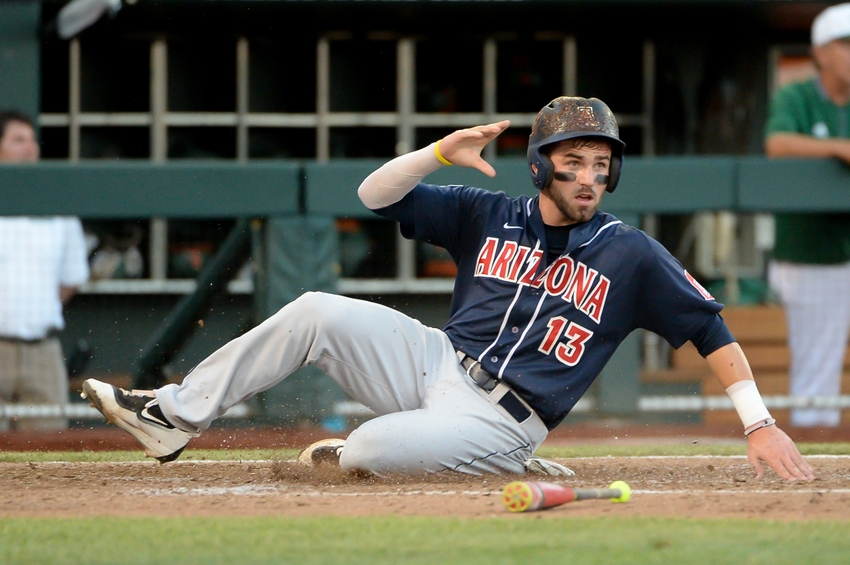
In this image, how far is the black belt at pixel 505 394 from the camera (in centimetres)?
418

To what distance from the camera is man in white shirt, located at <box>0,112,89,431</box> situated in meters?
6.72

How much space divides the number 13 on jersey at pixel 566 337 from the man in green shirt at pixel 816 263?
10.5ft

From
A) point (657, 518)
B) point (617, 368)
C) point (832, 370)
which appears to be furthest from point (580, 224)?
point (832, 370)

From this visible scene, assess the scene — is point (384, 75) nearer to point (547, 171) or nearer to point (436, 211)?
point (436, 211)

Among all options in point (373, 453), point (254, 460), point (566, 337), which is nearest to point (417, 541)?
point (373, 453)

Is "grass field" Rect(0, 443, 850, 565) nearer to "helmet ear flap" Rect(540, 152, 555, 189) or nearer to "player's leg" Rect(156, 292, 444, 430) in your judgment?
"player's leg" Rect(156, 292, 444, 430)

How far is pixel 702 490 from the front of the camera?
3893 mm

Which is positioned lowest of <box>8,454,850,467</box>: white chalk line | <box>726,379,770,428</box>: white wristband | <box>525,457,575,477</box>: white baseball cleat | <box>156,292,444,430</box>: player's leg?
<box>8,454,850,467</box>: white chalk line

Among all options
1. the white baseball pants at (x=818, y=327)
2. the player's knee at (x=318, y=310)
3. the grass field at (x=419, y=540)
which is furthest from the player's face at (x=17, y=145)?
the white baseball pants at (x=818, y=327)

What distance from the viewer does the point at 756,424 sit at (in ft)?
13.2

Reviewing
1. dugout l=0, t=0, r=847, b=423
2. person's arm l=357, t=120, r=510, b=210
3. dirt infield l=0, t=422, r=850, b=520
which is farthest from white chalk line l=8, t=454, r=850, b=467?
dugout l=0, t=0, r=847, b=423

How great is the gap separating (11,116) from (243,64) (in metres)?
3.25

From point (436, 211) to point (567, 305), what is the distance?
1.93 feet

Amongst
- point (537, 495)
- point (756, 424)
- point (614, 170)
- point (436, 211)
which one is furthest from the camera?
point (436, 211)
